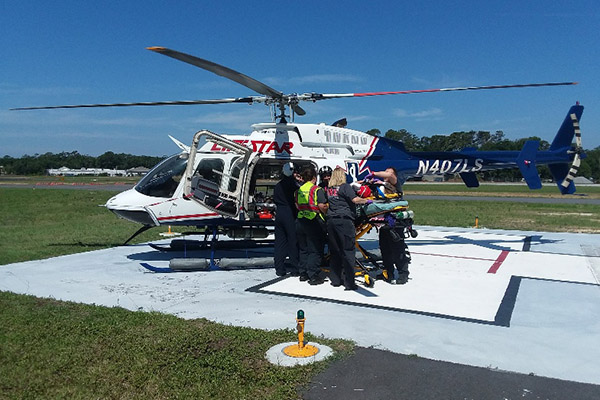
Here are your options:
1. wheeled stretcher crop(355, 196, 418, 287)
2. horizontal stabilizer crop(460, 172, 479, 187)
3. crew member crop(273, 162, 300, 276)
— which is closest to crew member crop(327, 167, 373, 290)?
wheeled stretcher crop(355, 196, 418, 287)

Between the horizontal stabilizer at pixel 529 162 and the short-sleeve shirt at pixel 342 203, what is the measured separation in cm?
669

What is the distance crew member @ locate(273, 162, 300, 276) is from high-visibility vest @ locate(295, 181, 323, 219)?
501 millimetres

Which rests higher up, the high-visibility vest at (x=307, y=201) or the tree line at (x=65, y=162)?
the tree line at (x=65, y=162)

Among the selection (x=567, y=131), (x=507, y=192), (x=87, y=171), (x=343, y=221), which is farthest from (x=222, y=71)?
(x=87, y=171)

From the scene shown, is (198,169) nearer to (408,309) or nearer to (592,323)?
(408,309)

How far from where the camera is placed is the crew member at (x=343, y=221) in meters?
7.41

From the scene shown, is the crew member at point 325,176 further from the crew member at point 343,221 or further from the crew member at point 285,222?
the crew member at point 343,221

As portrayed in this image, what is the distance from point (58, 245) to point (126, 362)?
8.98 m

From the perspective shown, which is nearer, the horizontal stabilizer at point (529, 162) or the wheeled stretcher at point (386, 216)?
the wheeled stretcher at point (386, 216)

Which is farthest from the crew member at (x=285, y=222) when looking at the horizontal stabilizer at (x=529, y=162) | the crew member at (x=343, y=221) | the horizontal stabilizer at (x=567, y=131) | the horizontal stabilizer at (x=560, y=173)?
the horizontal stabilizer at (x=560, y=173)

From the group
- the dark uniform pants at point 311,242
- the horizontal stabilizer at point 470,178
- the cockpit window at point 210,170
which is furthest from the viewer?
the horizontal stabilizer at point 470,178

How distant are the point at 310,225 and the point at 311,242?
1.01 feet

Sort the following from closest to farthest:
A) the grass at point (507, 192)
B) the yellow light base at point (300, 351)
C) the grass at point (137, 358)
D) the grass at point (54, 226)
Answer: the grass at point (137, 358) < the yellow light base at point (300, 351) < the grass at point (54, 226) < the grass at point (507, 192)

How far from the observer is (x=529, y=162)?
1201 cm
